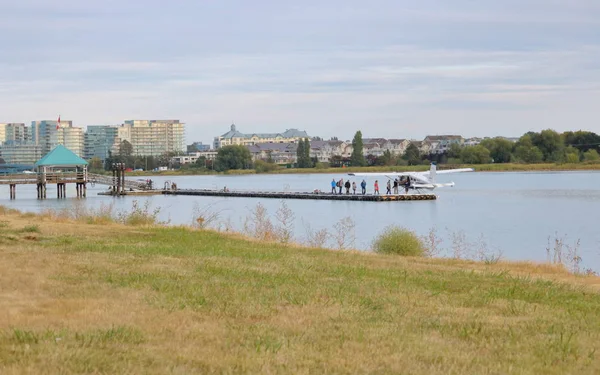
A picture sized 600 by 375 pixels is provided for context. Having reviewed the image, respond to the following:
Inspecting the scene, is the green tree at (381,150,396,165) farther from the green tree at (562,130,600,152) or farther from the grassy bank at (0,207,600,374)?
the grassy bank at (0,207,600,374)

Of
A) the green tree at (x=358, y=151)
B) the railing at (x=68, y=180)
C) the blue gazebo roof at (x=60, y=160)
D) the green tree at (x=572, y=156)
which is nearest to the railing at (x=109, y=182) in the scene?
the railing at (x=68, y=180)

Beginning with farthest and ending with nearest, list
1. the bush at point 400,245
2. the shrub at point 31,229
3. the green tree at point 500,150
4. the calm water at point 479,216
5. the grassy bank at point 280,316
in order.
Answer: the green tree at point 500,150 < the calm water at point 479,216 < the bush at point 400,245 < the shrub at point 31,229 < the grassy bank at point 280,316

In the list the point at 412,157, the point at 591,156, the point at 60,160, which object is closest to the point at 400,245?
the point at 60,160

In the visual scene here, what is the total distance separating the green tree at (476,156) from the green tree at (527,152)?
5649mm

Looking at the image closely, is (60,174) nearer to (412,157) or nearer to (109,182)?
(109,182)

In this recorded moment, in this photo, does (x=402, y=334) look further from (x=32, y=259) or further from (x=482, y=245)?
(x=482, y=245)

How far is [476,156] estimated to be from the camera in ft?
454

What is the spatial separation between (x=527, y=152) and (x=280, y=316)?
136m

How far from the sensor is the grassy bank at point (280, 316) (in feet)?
22.1

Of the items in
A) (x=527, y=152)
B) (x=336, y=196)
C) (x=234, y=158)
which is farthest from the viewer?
(x=234, y=158)

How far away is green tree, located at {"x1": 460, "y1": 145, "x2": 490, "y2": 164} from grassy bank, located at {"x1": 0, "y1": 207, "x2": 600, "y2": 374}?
126 meters

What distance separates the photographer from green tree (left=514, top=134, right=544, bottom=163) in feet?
455

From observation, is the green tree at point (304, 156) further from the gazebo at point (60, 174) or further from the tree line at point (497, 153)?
the gazebo at point (60, 174)

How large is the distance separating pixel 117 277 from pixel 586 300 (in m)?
5.77
